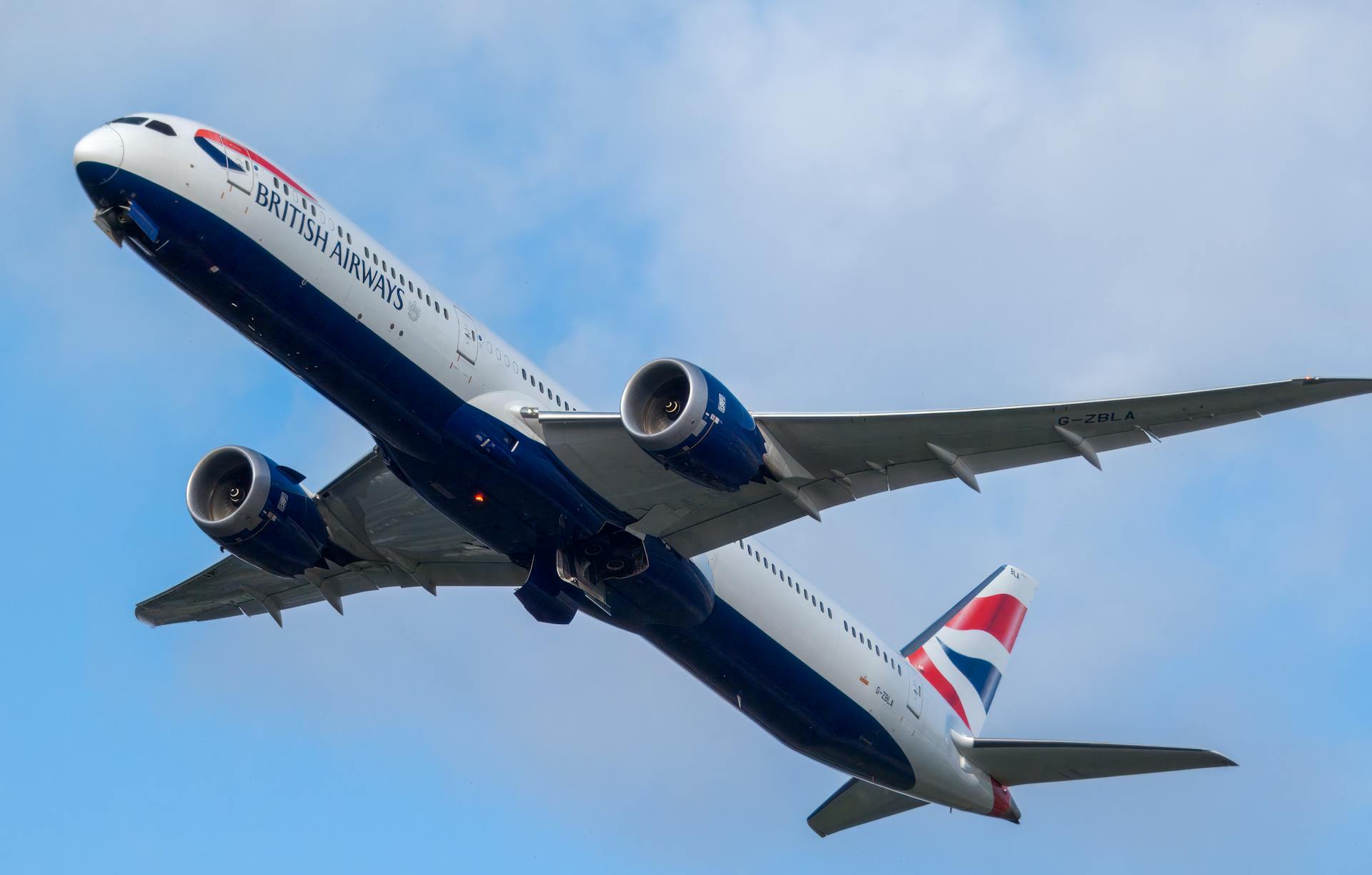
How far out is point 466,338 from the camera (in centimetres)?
2798

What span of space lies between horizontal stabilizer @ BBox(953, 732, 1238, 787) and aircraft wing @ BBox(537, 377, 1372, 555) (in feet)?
25.8

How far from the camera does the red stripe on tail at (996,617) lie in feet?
133

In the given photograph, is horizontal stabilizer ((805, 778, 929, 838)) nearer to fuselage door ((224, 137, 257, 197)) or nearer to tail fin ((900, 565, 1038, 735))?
tail fin ((900, 565, 1038, 735))

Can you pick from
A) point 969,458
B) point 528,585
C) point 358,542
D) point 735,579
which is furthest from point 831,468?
point 358,542

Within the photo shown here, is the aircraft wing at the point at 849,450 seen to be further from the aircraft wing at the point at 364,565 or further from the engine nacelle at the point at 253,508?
the engine nacelle at the point at 253,508

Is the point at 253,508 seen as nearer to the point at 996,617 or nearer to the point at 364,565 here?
the point at 364,565

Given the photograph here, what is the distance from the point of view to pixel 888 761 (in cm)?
3453

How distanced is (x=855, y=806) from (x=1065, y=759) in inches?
212

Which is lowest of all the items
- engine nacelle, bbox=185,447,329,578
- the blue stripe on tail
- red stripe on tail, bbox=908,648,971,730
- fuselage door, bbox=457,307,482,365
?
engine nacelle, bbox=185,447,329,578

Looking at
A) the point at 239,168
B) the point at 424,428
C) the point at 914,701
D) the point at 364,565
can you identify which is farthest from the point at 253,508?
the point at 914,701

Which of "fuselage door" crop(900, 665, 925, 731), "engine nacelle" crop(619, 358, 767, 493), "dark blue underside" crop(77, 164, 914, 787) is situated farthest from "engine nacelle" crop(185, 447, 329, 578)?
"fuselage door" crop(900, 665, 925, 731)

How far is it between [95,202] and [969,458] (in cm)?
1499

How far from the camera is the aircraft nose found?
2436 cm

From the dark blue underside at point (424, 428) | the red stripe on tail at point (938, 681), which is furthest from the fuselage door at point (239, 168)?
the red stripe on tail at point (938, 681)
